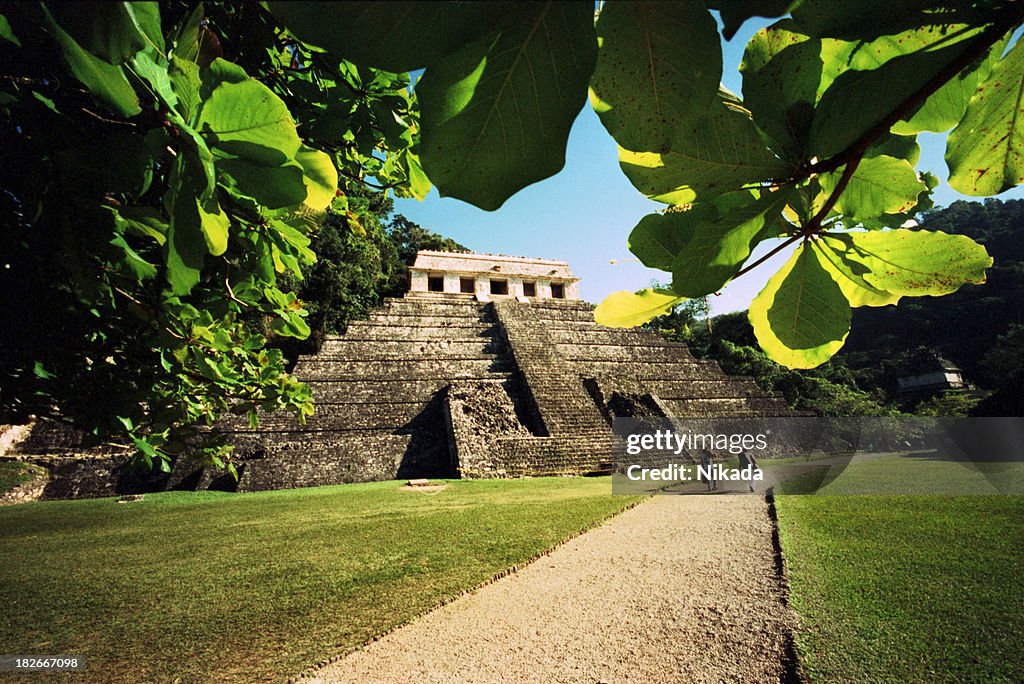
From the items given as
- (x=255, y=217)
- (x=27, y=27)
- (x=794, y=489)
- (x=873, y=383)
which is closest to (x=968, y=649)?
(x=255, y=217)

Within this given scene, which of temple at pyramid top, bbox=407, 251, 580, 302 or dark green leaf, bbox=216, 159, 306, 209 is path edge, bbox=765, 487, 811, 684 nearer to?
dark green leaf, bbox=216, 159, 306, 209

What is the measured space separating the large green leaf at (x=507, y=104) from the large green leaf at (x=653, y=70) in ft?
0.10

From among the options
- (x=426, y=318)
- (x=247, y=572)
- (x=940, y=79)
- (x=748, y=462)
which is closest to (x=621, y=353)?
(x=426, y=318)

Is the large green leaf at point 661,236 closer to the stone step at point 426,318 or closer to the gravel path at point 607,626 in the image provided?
the gravel path at point 607,626

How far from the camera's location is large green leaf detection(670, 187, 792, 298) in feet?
1.17

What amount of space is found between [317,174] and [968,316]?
116 ft

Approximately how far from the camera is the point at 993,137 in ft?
1.37

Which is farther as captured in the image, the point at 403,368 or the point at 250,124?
the point at 403,368

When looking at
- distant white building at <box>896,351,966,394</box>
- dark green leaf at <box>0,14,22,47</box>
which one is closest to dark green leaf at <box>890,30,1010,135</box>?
dark green leaf at <box>0,14,22,47</box>

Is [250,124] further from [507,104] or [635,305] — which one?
[635,305]

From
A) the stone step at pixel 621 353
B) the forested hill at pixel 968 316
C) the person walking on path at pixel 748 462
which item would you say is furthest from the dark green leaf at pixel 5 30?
the forested hill at pixel 968 316

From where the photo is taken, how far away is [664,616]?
2850 mm

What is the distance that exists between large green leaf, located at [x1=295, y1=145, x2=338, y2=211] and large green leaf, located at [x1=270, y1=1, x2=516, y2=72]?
0.32 meters

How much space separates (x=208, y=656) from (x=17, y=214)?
90.5 inches
